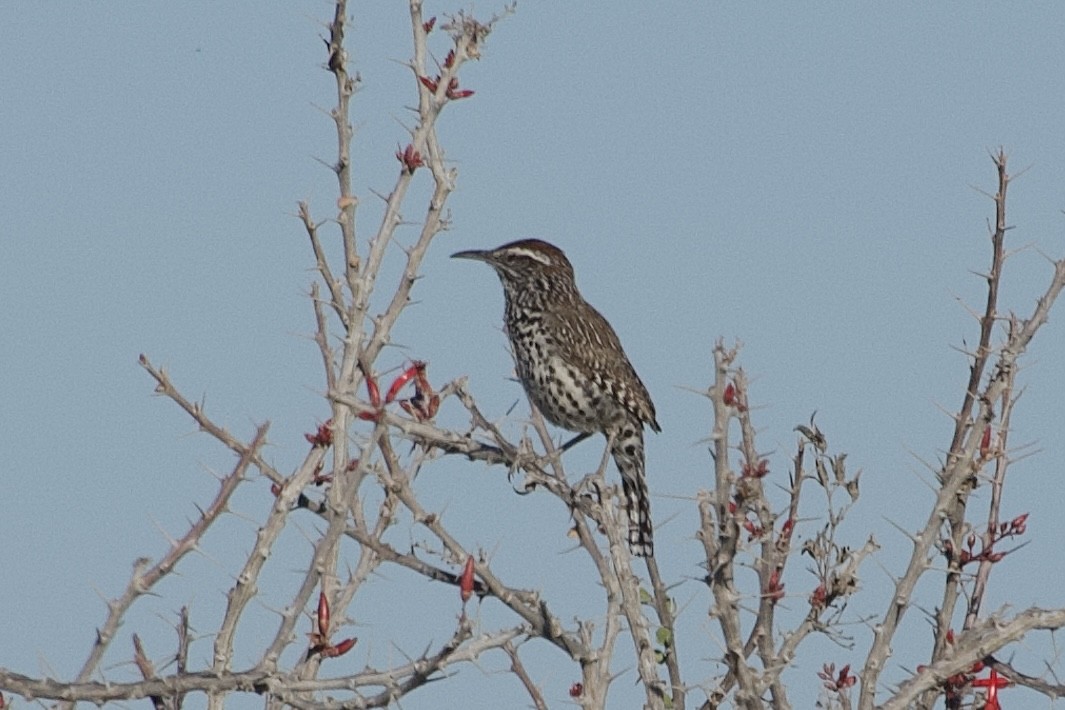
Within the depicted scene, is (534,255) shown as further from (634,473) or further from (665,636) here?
(665,636)

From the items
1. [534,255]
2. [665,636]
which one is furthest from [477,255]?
[665,636]

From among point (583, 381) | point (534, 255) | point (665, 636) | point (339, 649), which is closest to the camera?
point (339, 649)

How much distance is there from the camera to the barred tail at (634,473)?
700cm

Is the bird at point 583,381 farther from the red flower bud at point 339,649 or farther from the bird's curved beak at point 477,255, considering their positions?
the red flower bud at point 339,649

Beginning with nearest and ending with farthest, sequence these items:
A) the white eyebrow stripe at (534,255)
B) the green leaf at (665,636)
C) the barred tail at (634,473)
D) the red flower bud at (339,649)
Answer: the red flower bud at (339,649)
the green leaf at (665,636)
the barred tail at (634,473)
the white eyebrow stripe at (534,255)

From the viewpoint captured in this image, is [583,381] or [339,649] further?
[583,381]

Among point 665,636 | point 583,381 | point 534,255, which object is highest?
point 534,255

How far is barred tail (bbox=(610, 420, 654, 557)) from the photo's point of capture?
700 cm

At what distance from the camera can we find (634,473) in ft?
23.8

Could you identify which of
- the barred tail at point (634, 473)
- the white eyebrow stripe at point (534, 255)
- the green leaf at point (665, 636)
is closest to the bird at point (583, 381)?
the barred tail at point (634, 473)

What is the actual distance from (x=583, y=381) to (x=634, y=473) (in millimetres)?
455

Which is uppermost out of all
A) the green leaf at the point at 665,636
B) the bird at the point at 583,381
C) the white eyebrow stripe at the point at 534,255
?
the white eyebrow stripe at the point at 534,255

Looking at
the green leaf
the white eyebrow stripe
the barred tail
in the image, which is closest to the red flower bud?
the green leaf

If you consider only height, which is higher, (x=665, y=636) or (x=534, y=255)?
(x=534, y=255)
